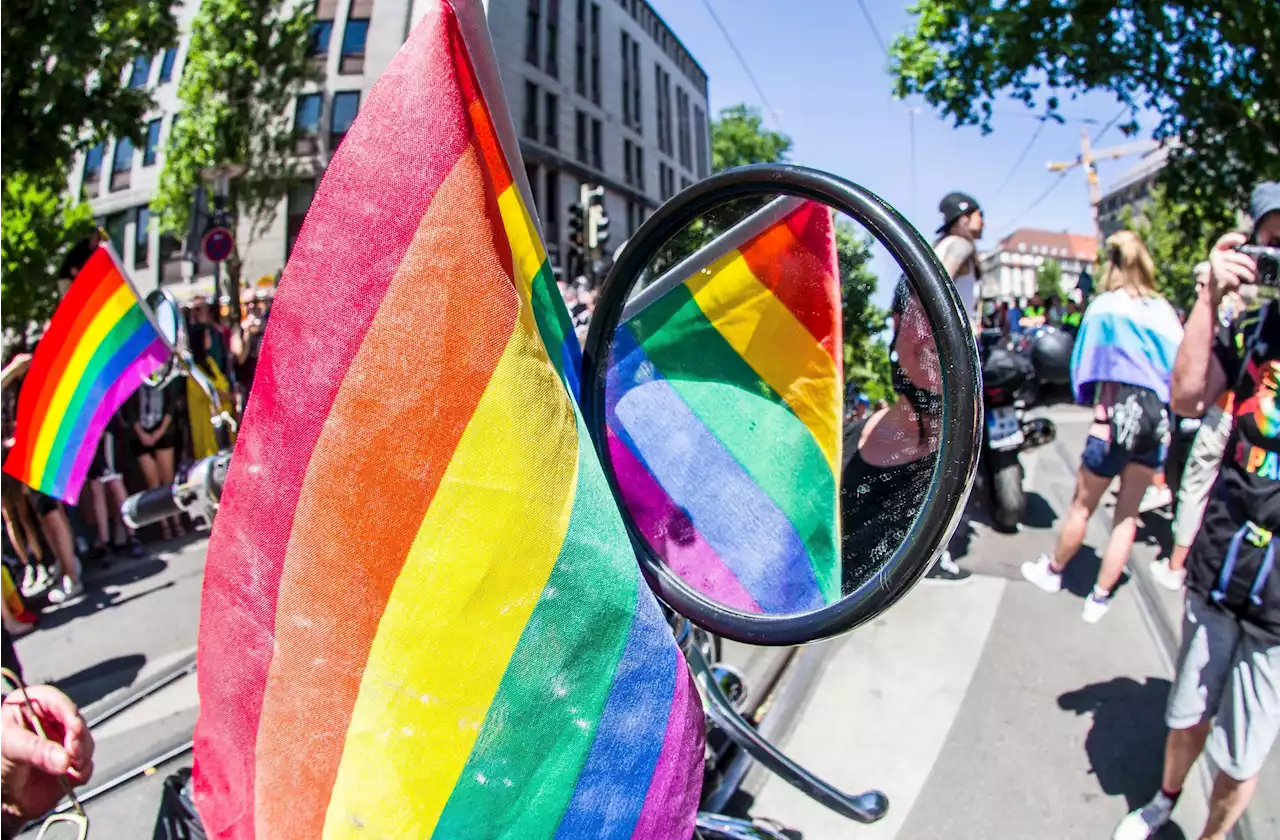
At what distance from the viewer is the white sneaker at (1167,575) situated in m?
4.29

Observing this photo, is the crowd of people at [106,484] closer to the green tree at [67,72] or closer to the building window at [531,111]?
the green tree at [67,72]

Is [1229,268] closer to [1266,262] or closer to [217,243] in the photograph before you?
[1266,262]

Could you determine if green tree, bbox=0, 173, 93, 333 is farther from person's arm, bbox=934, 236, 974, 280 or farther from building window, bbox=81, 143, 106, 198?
person's arm, bbox=934, 236, 974, 280

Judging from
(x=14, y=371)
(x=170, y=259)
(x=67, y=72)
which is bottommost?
(x=14, y=371)

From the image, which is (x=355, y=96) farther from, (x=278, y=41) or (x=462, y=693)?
(x=278, y=41)

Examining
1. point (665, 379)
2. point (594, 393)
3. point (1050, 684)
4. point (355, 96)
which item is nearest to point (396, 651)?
point (594, 393)

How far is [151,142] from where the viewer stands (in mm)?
8000

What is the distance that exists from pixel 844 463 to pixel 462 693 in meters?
0.80

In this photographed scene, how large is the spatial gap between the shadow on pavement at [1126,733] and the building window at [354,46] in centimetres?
298

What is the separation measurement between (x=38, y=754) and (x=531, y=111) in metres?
1.65

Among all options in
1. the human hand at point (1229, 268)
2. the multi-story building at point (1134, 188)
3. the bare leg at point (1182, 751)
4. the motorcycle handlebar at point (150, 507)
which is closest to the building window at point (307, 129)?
the motorcycle handlebar at point (150, 507)

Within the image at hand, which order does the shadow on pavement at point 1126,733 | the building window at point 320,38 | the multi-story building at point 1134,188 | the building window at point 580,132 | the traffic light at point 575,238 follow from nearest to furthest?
the building window at point 320,38, the building window at point 580,132, the shadow on pavement at point 1126,733, the traffic light at point 575,238, the multi-story building at point 1134,188

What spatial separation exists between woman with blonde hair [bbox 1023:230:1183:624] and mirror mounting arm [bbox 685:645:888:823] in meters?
2.78

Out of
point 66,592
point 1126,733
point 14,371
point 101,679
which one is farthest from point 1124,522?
point 14,371
